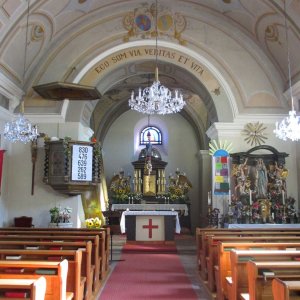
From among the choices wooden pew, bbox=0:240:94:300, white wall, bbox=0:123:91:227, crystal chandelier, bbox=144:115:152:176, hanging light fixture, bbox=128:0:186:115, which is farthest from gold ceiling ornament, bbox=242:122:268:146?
wooden pew, bbox=0:240:94:300

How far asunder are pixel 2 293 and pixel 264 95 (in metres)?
9.68

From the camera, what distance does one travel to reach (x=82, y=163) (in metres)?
10.4

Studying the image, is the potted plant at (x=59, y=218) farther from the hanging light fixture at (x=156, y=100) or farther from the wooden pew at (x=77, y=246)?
the wooden pew at (x=77, y=246)

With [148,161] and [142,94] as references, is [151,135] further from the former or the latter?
[142,94]

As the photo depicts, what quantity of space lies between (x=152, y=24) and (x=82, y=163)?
4.47 meters

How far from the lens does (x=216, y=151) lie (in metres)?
10.8

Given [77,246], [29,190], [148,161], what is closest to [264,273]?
[77,246]

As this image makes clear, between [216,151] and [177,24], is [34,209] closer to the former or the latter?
[216,151]

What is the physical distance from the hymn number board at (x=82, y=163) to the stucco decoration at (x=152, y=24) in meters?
3.41

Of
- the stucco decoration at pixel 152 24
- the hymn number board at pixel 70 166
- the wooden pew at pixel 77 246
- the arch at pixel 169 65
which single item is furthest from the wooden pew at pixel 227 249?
the stucco decoration at pixel 152 24

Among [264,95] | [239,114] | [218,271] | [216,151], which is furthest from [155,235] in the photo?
[218,271]

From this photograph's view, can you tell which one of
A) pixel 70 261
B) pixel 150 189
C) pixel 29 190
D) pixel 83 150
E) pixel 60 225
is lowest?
pixel 70 261

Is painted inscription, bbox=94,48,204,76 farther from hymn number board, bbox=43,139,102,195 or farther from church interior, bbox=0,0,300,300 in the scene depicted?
hymn number board, bbox=43,139,102,195

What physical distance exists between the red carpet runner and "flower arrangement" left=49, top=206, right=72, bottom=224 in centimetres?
182
